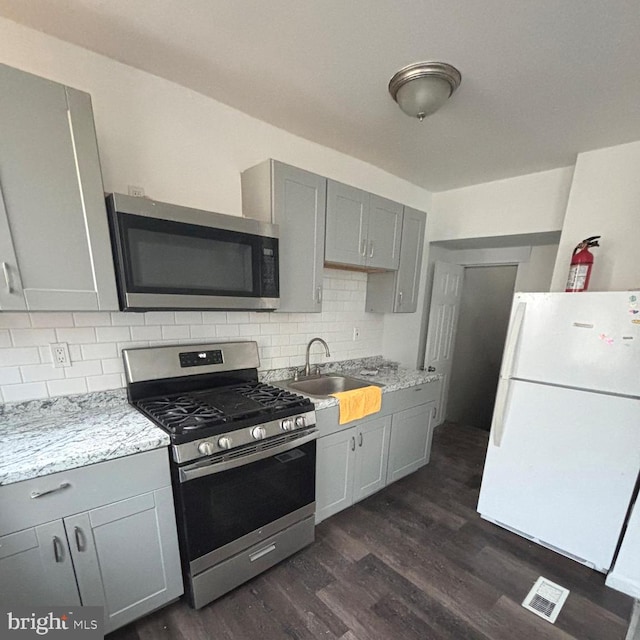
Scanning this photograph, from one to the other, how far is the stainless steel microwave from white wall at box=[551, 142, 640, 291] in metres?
2.24

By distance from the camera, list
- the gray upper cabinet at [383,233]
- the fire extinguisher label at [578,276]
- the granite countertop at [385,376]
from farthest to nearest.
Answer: the gray upper cabinet at [383,233], the granite countertop at [385,376], the fire extinguisher label at [578,276]

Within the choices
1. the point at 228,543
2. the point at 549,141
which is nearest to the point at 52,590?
the point at 228,543

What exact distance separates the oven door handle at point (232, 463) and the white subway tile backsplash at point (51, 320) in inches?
37.1

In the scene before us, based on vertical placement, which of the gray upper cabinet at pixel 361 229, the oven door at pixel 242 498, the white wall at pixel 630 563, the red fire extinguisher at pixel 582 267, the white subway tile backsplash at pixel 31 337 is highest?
the gray upper cabinet at pixel 361 229

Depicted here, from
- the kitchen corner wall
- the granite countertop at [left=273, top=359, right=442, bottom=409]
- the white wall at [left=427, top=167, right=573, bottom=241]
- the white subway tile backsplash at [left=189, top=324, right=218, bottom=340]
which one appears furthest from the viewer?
the white wall at [left=427, top=167, right=573, bottom=241]

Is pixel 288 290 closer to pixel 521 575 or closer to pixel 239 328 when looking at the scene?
pixel 239 328

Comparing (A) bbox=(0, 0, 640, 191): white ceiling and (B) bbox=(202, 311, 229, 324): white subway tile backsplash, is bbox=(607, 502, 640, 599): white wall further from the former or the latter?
(B) bbox=(202, 311, 229, 324): white subway tile backsplash

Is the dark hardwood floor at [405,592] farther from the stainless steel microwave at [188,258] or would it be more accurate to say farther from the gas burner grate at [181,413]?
the stainless steel microwave at [188,258]

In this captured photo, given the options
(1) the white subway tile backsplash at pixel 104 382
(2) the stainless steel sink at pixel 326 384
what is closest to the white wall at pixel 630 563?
(2) the stainless steel sink at pixel 326 384

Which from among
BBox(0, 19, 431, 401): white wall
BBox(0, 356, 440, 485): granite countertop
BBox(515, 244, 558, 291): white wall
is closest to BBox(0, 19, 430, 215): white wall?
BBox(0, 19, 431, 401): white wall

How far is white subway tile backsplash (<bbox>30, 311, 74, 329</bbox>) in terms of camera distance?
1.45 m

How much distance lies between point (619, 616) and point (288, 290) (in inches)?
96.5

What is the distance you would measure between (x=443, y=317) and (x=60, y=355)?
134 inches

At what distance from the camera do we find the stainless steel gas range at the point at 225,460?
139cm
